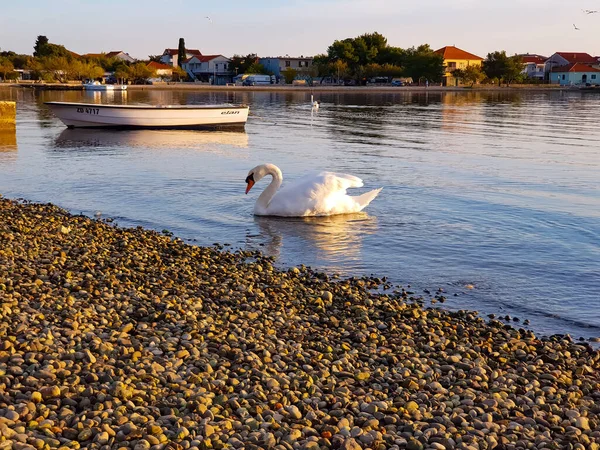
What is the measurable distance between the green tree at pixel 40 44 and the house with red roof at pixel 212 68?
117 ft

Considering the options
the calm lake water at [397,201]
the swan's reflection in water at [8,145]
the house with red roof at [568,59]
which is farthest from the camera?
the house with red roof at [568,59]

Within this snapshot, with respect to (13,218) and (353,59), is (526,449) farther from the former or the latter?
(353,59)

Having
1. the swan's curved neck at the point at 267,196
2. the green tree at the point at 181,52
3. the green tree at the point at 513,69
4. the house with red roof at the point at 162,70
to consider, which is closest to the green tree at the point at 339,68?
the green tree at the point at 513,69

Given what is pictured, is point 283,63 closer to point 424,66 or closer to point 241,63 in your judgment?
point 241,63

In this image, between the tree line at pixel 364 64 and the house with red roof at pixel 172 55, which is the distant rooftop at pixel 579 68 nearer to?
the tree line at pixel 364 64

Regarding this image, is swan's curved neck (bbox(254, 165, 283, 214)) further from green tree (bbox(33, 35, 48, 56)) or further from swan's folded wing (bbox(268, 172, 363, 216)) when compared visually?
green tree (bbox(33, 35, 48, 56))

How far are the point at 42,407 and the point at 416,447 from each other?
9.47 feet

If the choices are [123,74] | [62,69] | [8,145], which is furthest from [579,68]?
[8,145]

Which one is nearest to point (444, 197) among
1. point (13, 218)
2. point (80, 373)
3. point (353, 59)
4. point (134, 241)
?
point (134, 241)

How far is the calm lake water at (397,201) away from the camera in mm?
11117

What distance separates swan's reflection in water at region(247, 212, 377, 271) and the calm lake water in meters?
0.04

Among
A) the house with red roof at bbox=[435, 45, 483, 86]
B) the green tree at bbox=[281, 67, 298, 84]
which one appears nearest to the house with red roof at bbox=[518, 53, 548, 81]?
the house with red roof at bbox=[435, 45, 483, 86]

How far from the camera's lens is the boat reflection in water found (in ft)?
98.3

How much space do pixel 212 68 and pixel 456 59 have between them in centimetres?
5935
